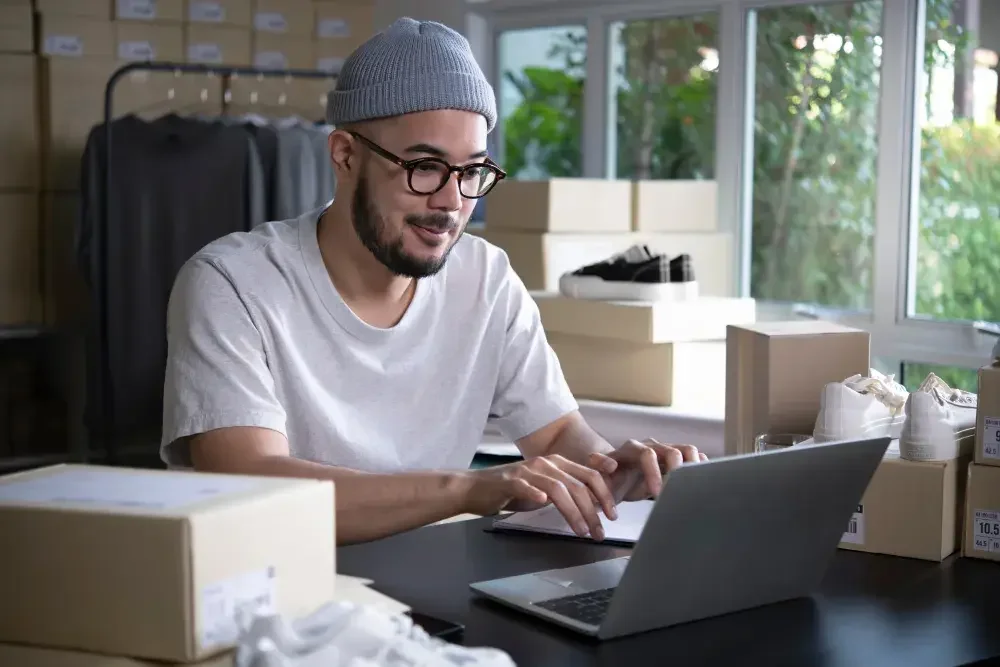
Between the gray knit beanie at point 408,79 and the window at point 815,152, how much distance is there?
5.37 feet

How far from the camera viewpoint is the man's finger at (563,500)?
1.38 metres

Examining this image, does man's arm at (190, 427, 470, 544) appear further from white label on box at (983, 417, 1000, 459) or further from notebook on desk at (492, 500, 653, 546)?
white label on box at (983, 417, 1000, 459)

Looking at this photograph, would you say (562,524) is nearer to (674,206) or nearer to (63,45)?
(674,206)

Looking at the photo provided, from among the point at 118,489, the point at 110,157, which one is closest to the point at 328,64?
the point at 110,157

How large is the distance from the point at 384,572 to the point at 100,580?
1.63 feet

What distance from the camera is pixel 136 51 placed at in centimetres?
404

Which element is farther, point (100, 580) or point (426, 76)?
point (426, 76)

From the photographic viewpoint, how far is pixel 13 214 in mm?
3922

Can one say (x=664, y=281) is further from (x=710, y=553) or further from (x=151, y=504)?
(x=151, y=504)

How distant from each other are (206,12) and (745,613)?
335 cm

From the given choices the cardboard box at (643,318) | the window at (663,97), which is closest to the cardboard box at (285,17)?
the window at (663,97)

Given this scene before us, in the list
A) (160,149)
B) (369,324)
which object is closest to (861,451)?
(369,324)

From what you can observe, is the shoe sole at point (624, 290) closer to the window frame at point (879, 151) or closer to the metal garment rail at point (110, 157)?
the window frame at point (879, 151)

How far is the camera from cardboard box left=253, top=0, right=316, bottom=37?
13.8ft
